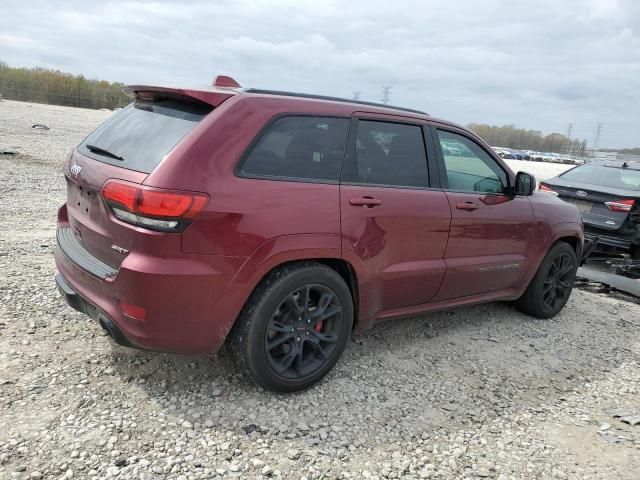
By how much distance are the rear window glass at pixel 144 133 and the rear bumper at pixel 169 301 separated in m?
0.56

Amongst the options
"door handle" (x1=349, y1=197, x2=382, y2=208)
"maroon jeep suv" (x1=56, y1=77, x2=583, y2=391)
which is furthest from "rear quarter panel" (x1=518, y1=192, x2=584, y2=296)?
"door handle" (x1=349, y1=197, x2=382, y2=208)

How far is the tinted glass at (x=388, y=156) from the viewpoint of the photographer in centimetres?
353

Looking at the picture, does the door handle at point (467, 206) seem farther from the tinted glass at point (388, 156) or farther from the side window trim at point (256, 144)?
the side window trim at point (256, 144)

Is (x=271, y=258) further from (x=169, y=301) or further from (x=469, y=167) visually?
(x=469, y=167)

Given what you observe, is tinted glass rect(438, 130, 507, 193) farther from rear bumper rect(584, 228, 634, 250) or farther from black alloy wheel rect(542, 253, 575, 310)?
rear bumper rect(584, 228, 634, 250)

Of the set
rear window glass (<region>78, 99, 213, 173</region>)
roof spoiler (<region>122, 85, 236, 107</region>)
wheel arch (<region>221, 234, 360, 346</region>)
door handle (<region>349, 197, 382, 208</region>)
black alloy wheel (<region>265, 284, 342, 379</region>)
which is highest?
roof spoiler (<region>122, 85, 236, 107</region>)

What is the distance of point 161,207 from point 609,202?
22.2ft

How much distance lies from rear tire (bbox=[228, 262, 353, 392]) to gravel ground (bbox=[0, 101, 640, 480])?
7.0 inches

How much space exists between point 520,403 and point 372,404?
105 centimetres

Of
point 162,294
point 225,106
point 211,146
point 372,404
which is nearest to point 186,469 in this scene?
point 162,294

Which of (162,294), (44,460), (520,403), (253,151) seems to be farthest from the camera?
(520,403)

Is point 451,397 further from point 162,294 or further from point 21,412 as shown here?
point 21,412

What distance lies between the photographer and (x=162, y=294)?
2791mm

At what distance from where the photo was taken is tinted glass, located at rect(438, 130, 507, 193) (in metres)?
4.13
